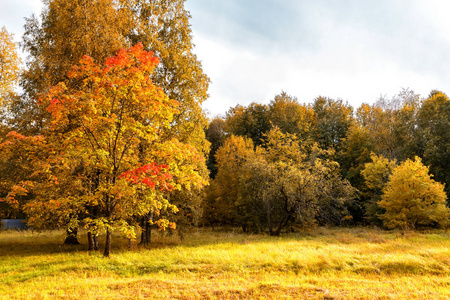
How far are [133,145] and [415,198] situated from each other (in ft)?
66.8

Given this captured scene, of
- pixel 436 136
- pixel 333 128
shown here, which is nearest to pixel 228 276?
pixel 436 136

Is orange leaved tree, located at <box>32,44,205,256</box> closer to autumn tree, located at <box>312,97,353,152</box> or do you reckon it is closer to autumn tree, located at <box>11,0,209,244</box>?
autumn tree, located at <box>11,0,209,244</box>

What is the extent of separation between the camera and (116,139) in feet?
33.5

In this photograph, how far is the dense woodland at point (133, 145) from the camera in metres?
9.86

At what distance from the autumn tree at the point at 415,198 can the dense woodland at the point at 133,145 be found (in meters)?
0.09

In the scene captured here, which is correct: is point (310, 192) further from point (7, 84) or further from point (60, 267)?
point (7, 84)

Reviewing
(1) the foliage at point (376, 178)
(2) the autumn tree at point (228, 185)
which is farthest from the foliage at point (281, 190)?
(1) the foliage at point (376, 178)

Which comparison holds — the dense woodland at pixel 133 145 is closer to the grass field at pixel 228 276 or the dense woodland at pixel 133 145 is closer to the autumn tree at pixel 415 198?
the autumn tree at pixel 415 198

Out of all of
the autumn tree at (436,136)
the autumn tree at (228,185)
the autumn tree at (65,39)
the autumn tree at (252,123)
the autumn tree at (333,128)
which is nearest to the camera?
the autumn tree at (65,39)

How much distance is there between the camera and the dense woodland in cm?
986

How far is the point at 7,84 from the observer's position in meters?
14.6

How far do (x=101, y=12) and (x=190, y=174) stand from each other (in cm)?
975

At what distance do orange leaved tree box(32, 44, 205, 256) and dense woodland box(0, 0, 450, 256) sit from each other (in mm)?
49

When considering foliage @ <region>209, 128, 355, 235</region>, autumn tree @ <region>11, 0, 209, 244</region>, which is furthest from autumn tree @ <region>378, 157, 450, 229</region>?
autumn tree @ <region>11, 0, 209, 244</region>
